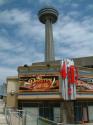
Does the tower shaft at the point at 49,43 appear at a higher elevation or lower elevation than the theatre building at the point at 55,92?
higher

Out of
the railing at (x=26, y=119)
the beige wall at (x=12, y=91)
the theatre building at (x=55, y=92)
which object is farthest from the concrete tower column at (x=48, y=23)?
the railing at (x=26, y=119)

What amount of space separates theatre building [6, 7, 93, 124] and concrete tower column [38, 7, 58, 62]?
59744 millimetres

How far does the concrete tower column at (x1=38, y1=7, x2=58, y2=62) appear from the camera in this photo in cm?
10069

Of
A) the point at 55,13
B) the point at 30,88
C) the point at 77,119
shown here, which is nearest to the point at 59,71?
the point at 30,88

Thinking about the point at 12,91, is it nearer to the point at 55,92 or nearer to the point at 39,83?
the point at 39,83

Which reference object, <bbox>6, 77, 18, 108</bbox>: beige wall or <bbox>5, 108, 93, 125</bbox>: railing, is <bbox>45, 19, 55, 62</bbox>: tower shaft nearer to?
<bbox>6, 77, 18, 108</bbox>: beige wall

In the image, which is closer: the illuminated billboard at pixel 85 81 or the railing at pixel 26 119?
the railing at pixel 26 119

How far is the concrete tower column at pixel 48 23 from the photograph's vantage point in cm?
10069

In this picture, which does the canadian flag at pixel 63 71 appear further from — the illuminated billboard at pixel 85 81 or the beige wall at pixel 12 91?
the beige wall at pixel 12 91

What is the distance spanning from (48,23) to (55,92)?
7457 centimetres

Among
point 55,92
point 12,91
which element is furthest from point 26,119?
point 12,91

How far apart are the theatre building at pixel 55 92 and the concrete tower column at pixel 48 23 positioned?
59.7 meters

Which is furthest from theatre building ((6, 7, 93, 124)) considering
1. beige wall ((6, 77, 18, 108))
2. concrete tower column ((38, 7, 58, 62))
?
concrete tower column ((38, 7, 58, 62))

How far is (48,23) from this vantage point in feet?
354
